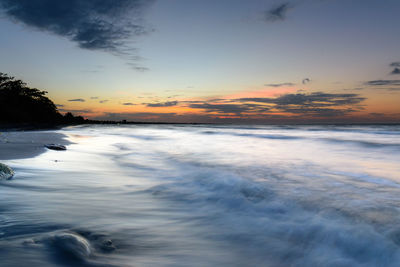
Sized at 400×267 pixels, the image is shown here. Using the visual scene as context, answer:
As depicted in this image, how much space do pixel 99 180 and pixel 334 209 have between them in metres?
4.13

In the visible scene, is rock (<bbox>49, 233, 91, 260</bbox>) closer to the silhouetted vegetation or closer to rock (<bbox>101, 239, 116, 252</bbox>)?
rock (<bbox>101, 239, 116, 252</bbox>)

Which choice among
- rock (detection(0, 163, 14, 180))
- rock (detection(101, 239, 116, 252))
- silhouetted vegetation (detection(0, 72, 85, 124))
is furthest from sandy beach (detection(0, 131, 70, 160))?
silhouetted vegetation (detection(0, 72, 85, 124))

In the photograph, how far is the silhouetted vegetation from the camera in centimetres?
4831

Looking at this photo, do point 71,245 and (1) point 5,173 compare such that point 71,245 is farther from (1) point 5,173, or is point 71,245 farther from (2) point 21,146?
(2) point 21,146

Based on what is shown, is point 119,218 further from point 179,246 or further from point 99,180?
point 99,180

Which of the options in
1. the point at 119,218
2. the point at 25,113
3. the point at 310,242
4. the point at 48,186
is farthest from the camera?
the point at 25,113

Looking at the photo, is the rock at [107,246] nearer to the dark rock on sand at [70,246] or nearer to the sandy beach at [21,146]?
the dark rock on sand at [70,246]

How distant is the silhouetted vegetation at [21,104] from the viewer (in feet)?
159

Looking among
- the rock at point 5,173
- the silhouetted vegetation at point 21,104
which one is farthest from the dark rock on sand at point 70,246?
the silhouetted vegetation at point 21,104

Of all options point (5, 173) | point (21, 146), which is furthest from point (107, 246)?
point (21, 146)

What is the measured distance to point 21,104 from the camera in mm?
52938

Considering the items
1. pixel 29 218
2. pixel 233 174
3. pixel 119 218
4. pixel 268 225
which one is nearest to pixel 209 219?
pixel 268 225

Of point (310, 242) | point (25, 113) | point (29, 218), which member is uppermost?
point (25, 113)

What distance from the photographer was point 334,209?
12.3ft
